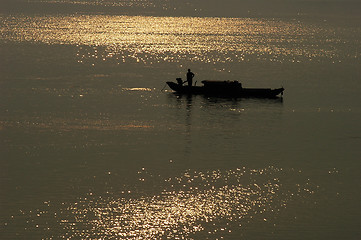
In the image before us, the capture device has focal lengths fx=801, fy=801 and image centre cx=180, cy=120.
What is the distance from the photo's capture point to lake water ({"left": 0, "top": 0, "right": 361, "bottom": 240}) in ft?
99.9

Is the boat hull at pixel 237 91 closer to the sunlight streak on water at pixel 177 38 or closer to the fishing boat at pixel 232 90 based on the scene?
the fishing boat at pixel 232 90

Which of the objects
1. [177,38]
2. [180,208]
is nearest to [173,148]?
[180,208]

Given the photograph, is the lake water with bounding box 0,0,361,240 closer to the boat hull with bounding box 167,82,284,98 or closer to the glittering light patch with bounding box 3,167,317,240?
the glittering light patch with bounding box 3,167,317,240

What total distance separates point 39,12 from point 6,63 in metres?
94.2

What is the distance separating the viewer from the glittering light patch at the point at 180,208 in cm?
2919

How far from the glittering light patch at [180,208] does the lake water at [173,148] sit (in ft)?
0.26

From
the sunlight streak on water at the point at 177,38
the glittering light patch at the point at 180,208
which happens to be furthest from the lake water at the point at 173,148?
the sunlight streak on water at the point at 177,38

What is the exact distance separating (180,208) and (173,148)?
10.4 metres

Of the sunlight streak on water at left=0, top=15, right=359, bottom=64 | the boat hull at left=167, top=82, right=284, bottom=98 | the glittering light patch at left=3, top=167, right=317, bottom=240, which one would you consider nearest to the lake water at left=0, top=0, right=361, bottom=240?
the glittering light patch at left=3, top=167, right=317, bottom=240

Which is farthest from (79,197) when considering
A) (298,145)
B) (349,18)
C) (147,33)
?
(349,18)

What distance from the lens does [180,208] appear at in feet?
104

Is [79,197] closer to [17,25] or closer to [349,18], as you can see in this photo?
[17,25]

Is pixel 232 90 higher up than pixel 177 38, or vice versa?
pixel 177 38

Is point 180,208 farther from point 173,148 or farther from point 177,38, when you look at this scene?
point 177,38
